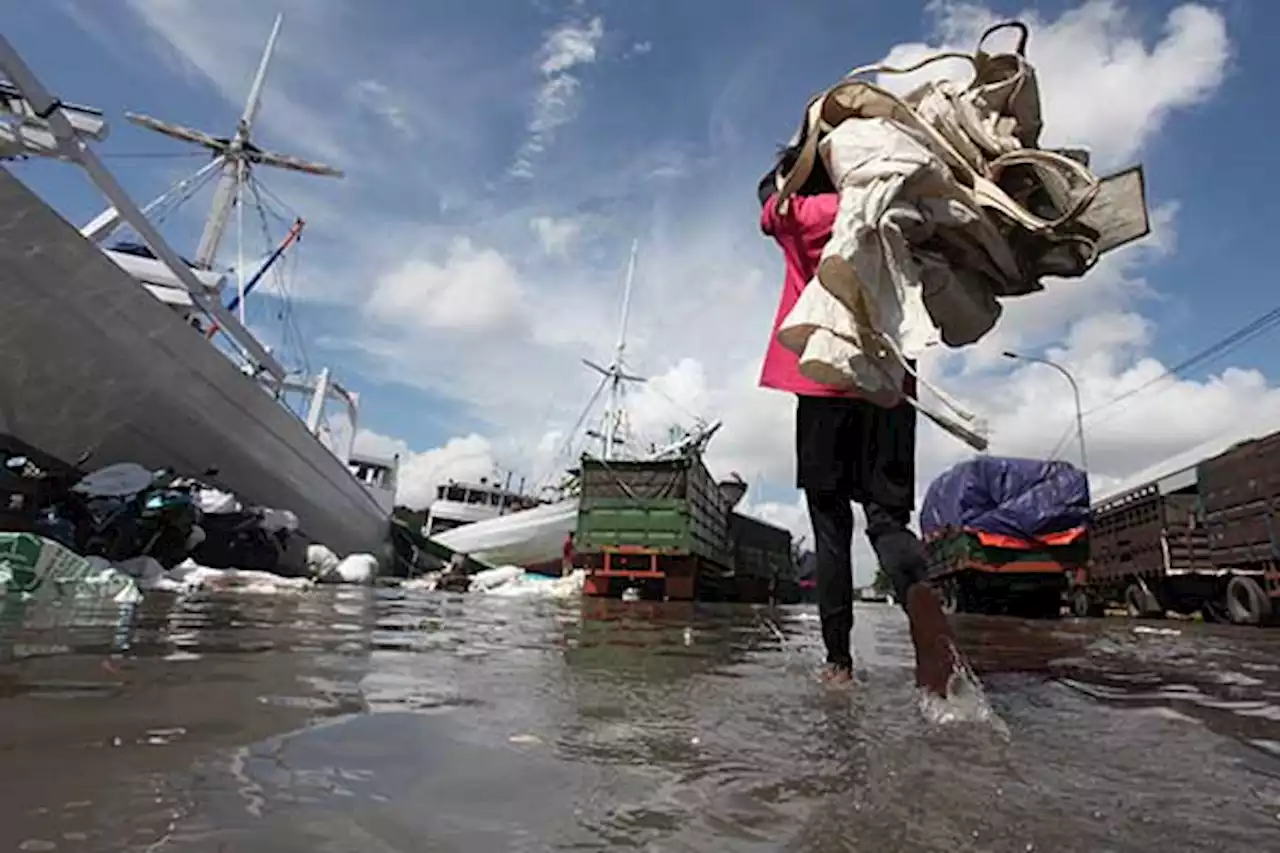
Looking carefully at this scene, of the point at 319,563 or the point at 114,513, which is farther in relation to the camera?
the point at 319,563

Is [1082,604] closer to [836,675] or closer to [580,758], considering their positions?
[836,675]

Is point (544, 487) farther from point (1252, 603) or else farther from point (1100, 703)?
point (1100, 703)

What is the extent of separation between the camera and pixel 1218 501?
971 cm

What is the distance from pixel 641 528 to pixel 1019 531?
5553 mm

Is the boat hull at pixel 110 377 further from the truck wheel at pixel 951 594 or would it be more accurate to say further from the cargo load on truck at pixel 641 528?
the truck wheel at pixel 951 594

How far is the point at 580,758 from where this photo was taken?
1.35 meters

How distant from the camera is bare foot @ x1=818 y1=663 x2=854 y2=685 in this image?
93.0 inches

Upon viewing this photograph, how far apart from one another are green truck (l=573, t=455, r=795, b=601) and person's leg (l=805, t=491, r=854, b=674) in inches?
410

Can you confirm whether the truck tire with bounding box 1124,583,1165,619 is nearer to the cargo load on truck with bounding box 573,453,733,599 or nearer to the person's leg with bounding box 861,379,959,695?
the cargo load on truck with bounding box 573,453,733,599

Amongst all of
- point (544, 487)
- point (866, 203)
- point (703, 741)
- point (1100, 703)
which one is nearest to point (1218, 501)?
point (1100, 703)

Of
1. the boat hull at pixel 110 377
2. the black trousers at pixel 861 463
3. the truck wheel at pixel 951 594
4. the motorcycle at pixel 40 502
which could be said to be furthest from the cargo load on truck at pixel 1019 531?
the boat hull at pixel 110 377

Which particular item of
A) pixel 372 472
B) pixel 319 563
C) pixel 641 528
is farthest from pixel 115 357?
pixel 372 472

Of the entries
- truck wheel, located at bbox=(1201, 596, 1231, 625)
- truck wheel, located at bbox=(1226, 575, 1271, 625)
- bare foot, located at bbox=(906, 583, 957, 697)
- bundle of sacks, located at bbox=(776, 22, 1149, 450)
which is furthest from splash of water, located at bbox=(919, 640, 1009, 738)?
truck wheel, located at bbox=(1201, 596, 1231, 625)

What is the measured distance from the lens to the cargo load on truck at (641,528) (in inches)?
508
